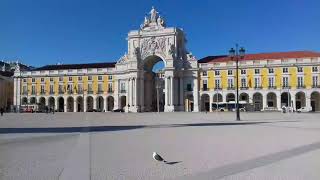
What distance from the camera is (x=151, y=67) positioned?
107250 millimetres

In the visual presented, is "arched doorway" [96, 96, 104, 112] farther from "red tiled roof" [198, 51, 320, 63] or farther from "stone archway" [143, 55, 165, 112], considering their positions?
"red tiled roof" [198, 51, 320, 63]

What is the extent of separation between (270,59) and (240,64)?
672cm

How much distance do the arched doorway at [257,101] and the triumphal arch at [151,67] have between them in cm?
1327

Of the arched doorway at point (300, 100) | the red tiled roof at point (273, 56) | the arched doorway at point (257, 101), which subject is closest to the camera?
the arched doorway at point (300, 100)

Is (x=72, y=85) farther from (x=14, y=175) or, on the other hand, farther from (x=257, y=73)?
(x=14, y=175)

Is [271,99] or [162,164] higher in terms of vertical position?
[271,99]

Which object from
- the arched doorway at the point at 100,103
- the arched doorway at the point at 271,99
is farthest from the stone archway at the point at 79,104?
the arched doorway at the point at 271,99

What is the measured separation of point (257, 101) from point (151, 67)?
96.5ft


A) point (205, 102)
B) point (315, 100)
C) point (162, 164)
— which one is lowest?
point (162, 164)

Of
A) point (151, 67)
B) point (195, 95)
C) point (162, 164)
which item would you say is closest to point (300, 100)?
point (195, 95)

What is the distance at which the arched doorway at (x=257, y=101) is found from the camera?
92688 millimetres

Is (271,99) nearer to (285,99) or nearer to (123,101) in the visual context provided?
(285,99)

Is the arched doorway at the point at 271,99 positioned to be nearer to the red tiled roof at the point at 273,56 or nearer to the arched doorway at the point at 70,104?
the red tiled roof at the point at 273,56

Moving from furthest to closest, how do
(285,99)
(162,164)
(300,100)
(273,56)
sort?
(273,56) < (285,99) < (300,100) < (162,164)
